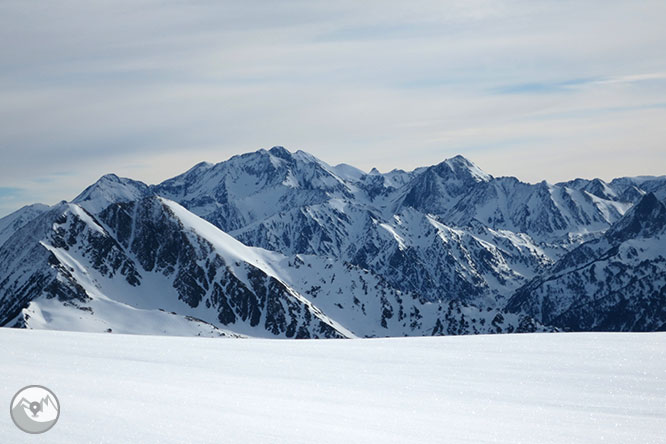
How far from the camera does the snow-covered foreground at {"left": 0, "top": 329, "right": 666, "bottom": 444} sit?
8688mm

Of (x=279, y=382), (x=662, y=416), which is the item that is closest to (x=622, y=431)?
(x=662, y=416)

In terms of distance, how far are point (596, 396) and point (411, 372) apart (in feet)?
12.6

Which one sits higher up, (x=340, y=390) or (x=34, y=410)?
(x=34, y=410)

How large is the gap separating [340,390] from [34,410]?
5861 mm

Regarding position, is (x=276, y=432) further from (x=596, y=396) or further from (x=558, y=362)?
(x=558, y=362)

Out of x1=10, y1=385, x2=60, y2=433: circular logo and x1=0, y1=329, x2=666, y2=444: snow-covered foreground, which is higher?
x1=10, y1=385, x2=60, y2=433: circular logo

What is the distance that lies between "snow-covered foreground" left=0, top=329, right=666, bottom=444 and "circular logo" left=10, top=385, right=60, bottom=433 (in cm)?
13

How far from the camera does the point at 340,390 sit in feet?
39.7

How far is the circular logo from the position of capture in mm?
7602

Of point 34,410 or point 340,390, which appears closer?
point 34,410

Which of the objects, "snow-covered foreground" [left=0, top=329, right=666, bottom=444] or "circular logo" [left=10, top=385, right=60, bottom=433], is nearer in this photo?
"circular logo" [left=10, top=385, right=60, bottom=433]

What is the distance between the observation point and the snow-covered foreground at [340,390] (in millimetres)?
8688

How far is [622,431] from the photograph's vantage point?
397 inches

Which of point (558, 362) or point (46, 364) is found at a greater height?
point (46, 364)
